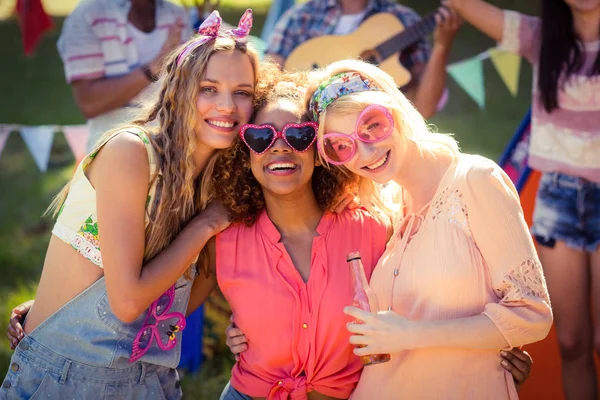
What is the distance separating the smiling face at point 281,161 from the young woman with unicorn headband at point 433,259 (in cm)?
16

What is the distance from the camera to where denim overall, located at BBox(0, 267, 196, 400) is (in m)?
2.72

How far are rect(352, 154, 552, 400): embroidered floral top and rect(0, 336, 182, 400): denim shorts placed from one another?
3.00ft

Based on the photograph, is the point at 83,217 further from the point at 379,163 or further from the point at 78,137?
the point at 78,137

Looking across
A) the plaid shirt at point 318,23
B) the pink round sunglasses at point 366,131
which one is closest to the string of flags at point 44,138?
the plaid shirt at point 318,23

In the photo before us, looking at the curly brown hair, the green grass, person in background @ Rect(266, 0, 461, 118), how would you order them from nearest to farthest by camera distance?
the curly brown hair, person in background @ Rect(266, 0, 461, 118), the green grass

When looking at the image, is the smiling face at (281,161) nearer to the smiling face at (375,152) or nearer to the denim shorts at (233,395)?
the smiling face at (375,152)

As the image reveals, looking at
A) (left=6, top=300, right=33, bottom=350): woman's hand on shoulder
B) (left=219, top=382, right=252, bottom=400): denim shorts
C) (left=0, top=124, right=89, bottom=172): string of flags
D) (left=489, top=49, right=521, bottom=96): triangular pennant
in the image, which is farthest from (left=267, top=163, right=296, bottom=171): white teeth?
(left=0, top=124, right=89, bottom=172): string of flags

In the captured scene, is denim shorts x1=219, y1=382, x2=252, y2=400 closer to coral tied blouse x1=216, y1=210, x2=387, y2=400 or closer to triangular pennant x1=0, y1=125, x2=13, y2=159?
coral tied blouse x1=216, y1=210, x2=387, y2=400

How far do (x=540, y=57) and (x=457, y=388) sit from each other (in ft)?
6.39

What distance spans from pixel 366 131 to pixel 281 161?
399 millimetres

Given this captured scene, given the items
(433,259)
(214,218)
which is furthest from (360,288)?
(214,218)

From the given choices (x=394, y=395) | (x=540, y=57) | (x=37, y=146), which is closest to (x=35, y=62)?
(x=37, y=146)

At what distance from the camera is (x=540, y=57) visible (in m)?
3.72

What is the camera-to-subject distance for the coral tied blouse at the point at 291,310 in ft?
9.01
